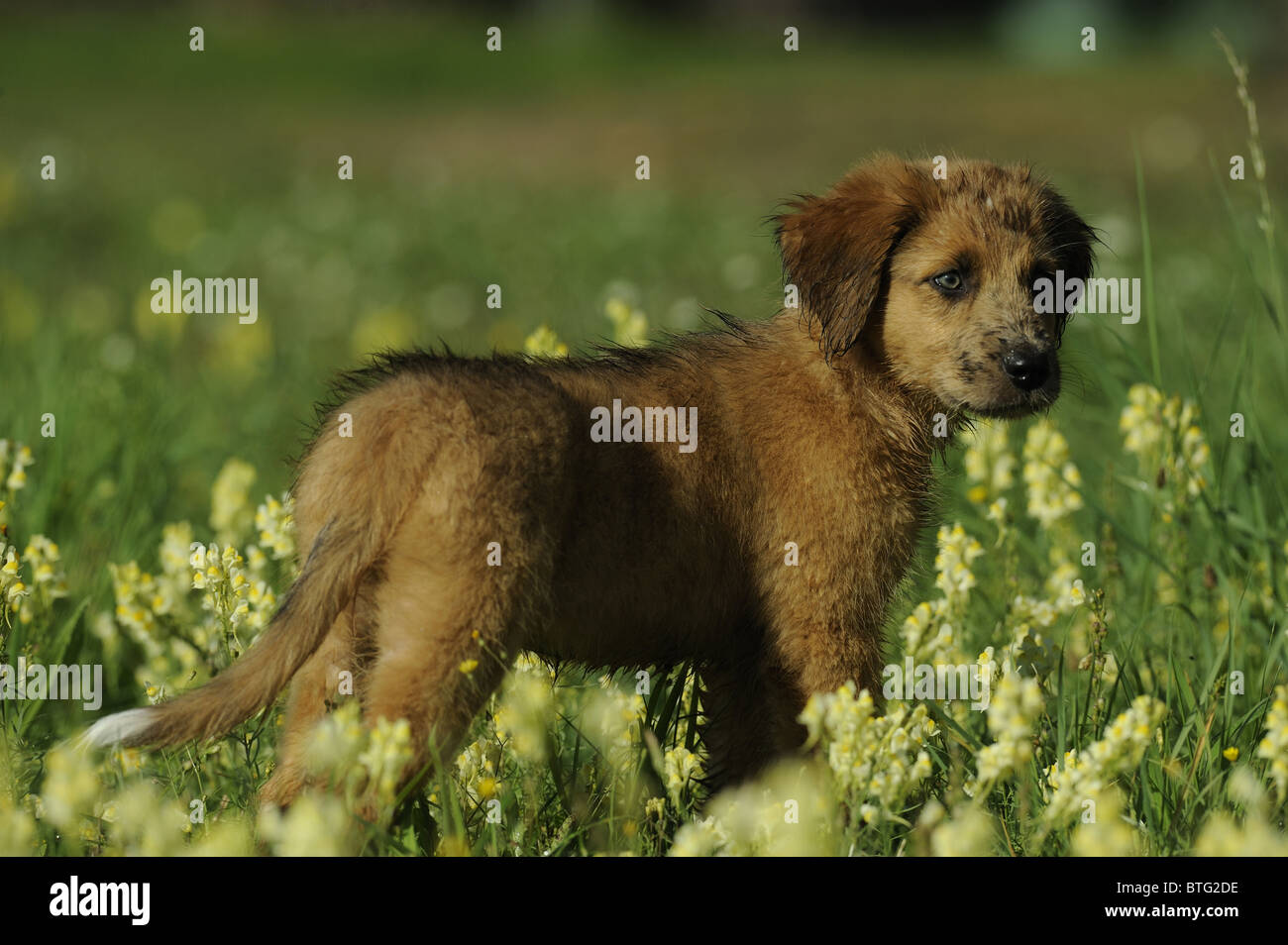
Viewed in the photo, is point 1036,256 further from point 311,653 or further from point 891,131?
point 891,131

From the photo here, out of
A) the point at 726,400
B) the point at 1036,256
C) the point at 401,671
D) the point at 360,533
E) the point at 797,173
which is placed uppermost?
the point at 797,173

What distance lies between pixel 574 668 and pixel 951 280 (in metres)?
1.36

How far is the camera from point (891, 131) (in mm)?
20844

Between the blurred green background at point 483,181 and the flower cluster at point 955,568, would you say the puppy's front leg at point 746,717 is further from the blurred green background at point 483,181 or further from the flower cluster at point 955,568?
the blurred green background at point 483,181

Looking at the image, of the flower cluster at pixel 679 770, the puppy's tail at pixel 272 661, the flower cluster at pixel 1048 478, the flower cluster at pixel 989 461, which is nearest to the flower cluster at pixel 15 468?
the puppy's tail at pixel 272 661

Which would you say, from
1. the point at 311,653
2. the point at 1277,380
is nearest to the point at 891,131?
the point at 1277,380

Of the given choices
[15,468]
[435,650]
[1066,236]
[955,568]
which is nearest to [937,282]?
[1066,236]

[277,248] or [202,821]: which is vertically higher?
[277,248]

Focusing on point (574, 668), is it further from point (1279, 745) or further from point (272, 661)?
point (1279, 745)

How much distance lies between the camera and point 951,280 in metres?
3.94

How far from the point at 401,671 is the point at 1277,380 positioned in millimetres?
4243

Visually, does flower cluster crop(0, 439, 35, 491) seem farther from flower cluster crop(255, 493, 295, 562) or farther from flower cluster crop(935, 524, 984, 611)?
flower cluster crop(935, 524, 984, 611)

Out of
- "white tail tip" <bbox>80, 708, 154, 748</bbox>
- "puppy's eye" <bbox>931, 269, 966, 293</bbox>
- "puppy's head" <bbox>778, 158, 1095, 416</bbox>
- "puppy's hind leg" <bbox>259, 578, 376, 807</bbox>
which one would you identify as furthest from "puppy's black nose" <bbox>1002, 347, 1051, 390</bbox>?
"white tail tip" <bbox>80, 708, 154, 748</bbox>

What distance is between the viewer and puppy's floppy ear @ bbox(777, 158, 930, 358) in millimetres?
3881
